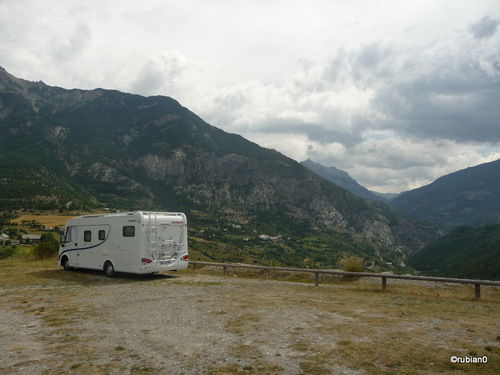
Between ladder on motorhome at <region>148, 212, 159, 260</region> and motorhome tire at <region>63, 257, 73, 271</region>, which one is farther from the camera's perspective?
motorhome tire at <region>63, 257, 73, 271</region>

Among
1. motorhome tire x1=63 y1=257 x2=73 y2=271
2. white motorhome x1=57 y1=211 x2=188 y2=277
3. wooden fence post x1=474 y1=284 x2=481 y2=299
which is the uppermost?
white motorhome x1=57 y1=211 x2=188 y2=277

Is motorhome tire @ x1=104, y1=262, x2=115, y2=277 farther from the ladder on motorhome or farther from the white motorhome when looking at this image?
the ladder on motorhome

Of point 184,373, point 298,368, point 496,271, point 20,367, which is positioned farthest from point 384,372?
point 496,271

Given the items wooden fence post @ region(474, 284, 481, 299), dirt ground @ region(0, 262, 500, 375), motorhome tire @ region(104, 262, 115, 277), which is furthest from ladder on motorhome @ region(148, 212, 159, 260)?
wooden fence post @ region(474, 284, 481, 299)

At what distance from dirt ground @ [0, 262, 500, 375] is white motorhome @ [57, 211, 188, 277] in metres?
2.74

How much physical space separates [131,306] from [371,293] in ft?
32.9

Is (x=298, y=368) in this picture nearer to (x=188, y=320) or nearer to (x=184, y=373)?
(x=184, y=373)

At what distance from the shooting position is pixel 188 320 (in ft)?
33.3

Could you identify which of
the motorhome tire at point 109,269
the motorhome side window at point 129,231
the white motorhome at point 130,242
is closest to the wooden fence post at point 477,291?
the white motorhome at point 130,242

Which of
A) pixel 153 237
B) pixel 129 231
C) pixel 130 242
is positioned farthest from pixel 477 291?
pixel 129 231

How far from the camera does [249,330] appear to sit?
8805 mm

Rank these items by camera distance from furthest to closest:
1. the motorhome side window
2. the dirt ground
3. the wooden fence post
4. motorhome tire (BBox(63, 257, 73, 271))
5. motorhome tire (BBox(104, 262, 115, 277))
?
motorhome tire (BBox(63, 257, 73, 271))
motorhome tire (BBox(104, 262, 115, 277))
the motorhome side window
the wooden fence post
the dirt ground

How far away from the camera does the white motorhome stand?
18.8 metres

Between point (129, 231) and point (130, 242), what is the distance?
2.01 ft
